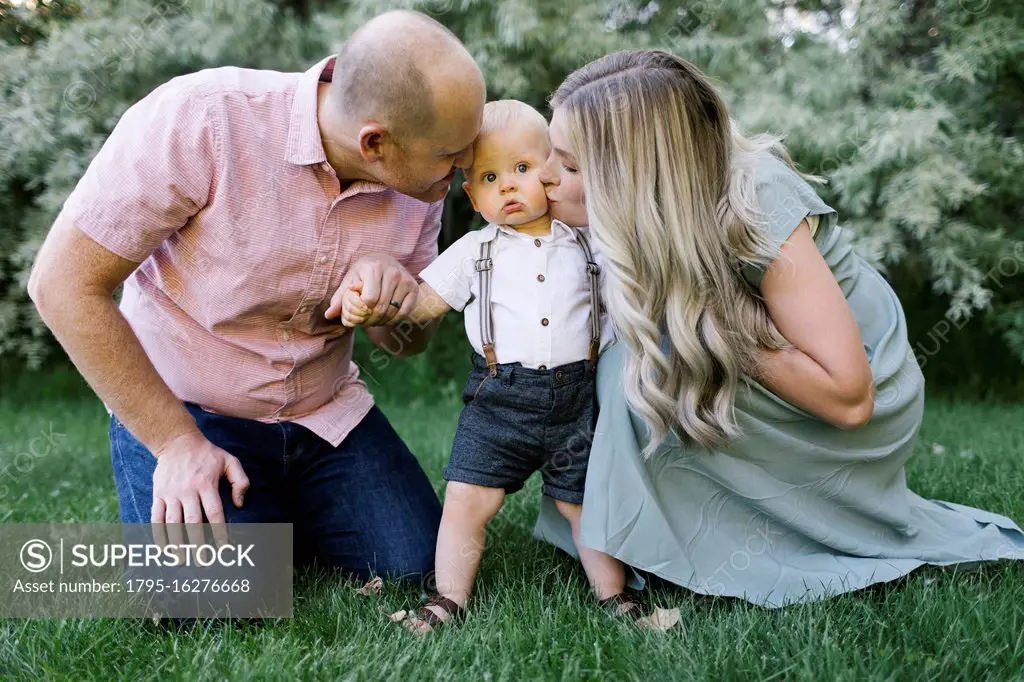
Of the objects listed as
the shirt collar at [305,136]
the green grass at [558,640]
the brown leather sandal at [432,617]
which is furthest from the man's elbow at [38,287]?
the brown leather sandal at [432,617]

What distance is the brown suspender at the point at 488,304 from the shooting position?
227cm

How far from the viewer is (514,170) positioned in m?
2.25

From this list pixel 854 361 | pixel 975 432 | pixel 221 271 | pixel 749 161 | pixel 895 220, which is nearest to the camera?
pixel 854 361

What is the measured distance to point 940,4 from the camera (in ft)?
19.8

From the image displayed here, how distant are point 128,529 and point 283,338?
0.64 m

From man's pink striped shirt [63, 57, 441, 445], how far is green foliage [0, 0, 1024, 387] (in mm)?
3490

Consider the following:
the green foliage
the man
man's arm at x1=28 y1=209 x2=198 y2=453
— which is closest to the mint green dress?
the man

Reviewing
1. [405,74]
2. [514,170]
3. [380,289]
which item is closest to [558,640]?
[380,289]

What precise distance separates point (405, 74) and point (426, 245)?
666 mm

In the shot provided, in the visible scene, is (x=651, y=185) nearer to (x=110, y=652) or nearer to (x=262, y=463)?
(x=262, y=463)

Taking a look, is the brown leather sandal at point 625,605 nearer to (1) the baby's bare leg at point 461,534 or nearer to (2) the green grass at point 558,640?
(2) the green grass at point 558,640

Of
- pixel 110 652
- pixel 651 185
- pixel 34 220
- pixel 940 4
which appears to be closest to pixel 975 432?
pixel 940 4

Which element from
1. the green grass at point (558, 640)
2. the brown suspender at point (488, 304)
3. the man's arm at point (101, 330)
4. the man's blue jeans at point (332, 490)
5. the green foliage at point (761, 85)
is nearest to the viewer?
the green grass at point (558, 640)

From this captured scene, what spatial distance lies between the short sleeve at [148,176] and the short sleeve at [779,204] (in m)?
1.30
